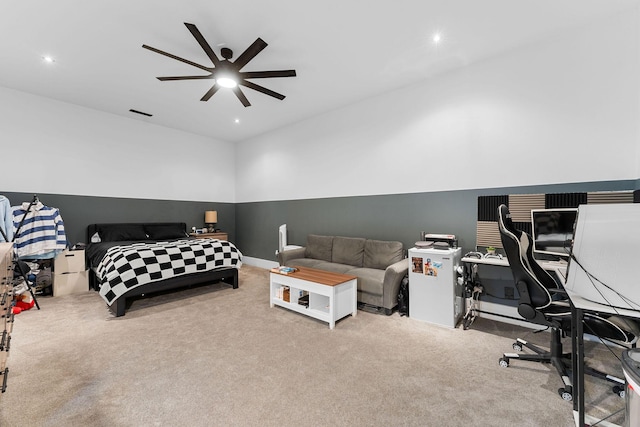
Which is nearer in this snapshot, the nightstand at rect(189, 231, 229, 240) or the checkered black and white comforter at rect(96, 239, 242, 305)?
the checkered black and white comforter at rect(96, 239, 242, 305)

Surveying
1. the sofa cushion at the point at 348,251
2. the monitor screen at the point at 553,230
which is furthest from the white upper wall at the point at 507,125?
the sofa cushion at the point at 348,251

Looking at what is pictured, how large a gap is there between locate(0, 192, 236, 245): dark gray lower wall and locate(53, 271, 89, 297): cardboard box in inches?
33.9

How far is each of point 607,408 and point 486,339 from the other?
3.14 ft

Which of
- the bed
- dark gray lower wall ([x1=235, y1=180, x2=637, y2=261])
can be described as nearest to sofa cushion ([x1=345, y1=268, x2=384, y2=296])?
→ dark gray lower wall ([x1=235, y1=180, x2=637, y2=261])

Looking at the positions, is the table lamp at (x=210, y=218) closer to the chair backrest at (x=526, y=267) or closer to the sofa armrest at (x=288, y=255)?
the sofa armrest at (x=288, y=255)

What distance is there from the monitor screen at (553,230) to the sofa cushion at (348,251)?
A: 6.87ft

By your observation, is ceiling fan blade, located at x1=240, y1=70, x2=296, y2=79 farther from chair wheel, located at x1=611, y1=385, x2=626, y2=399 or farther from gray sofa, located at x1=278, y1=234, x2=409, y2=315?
chair wheel, located at x1=611, y1=385, x2=626, y2=399

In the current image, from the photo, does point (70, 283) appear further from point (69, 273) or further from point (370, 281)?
point (370, 281)

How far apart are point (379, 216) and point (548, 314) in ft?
7.96

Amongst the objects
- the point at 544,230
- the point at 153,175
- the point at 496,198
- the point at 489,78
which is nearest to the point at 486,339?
the point at 544,230

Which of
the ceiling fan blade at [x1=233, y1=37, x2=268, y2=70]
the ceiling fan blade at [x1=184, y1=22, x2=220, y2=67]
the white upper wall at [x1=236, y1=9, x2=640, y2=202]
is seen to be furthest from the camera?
the white upper wall at [x1=236, y1=9, x2=640, y2=202]

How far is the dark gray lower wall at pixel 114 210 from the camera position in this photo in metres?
4.43

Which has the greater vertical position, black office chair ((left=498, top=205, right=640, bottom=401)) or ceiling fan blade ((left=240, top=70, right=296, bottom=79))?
ceiling fan blade ((left=240, top=70, right=296, bottom=79))

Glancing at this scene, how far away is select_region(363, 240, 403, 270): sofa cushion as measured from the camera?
12.0ft
